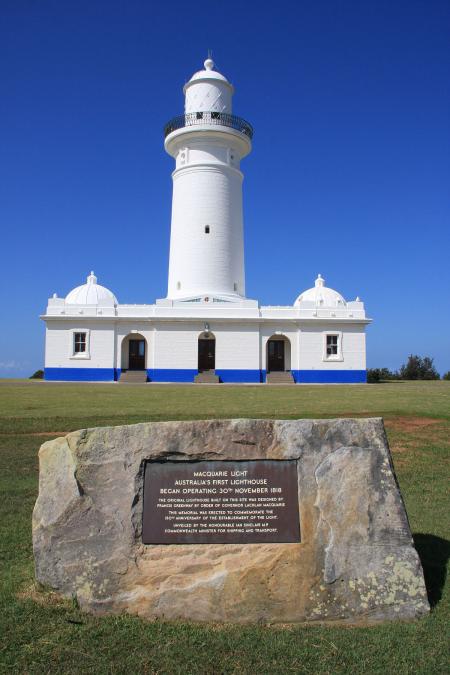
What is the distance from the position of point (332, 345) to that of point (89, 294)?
15.9 metres

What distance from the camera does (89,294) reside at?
130ft

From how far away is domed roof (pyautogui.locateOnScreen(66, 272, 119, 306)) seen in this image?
3919 cm

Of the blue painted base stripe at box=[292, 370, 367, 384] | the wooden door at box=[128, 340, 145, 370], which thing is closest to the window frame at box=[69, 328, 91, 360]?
the wooden door at box=[128, 340, 145, 370]

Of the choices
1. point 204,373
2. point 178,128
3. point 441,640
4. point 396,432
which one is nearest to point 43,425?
point 396,432

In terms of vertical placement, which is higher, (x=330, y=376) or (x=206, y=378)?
(x=330, y=376)

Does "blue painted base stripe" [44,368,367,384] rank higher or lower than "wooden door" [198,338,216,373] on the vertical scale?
lower

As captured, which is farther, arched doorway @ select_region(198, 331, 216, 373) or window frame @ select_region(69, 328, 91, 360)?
arched doorway @ select_region(198, 331, 216, 373)

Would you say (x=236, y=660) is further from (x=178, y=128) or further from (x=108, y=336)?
(x=178, y=128)

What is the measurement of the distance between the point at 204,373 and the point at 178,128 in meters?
15.8

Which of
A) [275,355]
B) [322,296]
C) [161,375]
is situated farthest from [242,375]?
[322,296]

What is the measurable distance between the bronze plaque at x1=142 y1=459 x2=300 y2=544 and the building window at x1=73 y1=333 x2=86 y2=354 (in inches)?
1296

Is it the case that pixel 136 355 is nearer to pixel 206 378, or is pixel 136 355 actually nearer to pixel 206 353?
pixel 206 353

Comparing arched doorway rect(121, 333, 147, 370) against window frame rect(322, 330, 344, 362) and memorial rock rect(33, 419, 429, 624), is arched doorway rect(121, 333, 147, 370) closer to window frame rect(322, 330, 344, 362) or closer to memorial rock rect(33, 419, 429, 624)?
window frame rect(322, 330, 344, 362)

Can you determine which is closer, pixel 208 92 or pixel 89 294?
pixel 208 92
